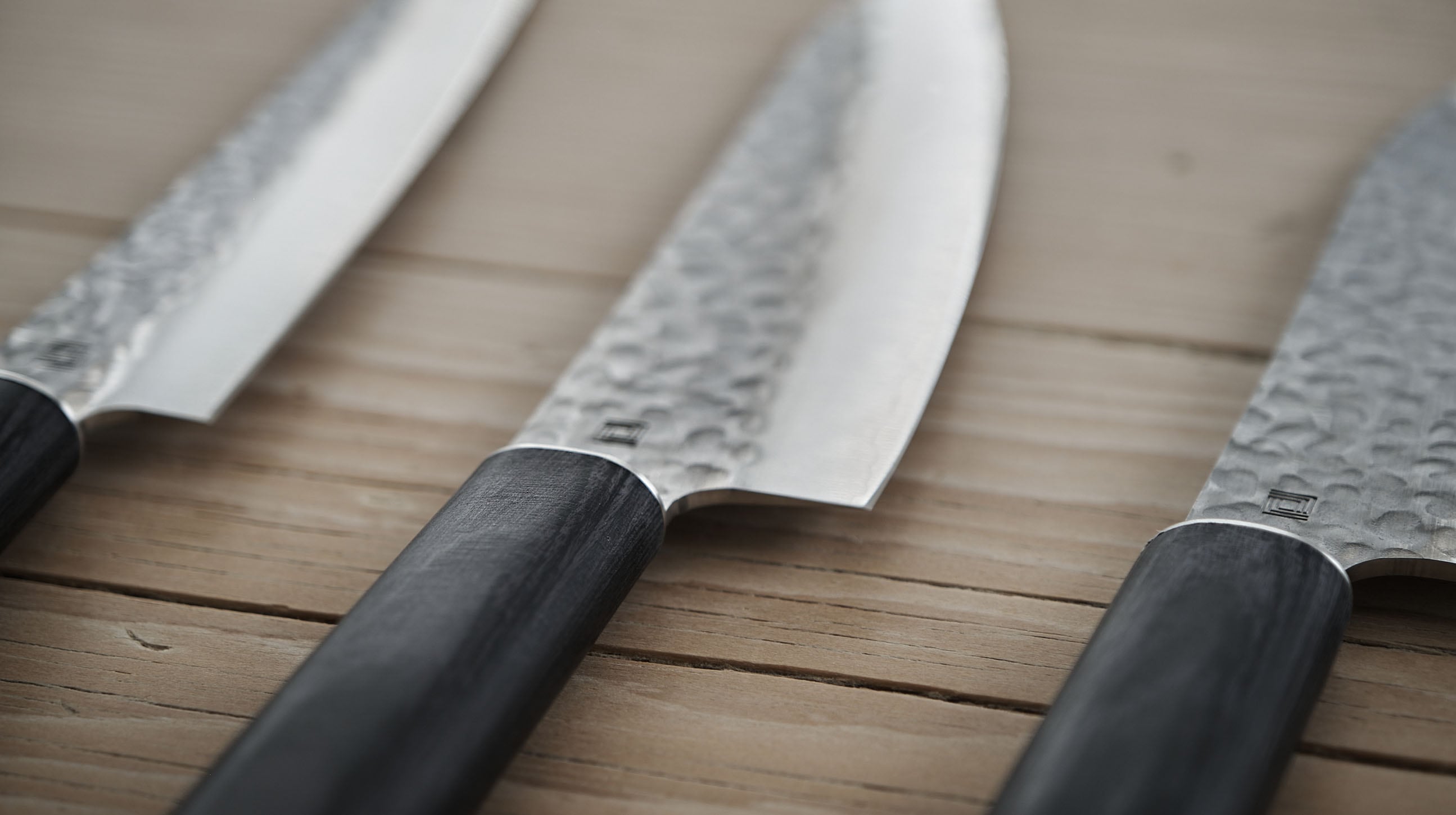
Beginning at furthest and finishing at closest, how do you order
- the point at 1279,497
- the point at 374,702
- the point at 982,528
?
1. the point at 982,528
2. the point at 1279,497
3. the point at 374,702

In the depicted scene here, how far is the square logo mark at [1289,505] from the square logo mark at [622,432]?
0.31 m

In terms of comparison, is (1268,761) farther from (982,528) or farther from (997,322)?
(997,322)

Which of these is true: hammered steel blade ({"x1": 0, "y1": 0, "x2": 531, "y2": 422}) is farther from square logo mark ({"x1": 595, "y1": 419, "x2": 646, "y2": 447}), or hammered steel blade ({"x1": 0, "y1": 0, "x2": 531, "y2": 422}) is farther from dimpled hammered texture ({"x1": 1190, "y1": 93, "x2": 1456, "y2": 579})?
dimpled hammered texture ({"x1": 1190, "y1": 93, "x2": 1456, "y2": 579})

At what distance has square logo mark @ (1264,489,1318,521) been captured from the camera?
0.49m

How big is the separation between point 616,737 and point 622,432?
0.53 ft

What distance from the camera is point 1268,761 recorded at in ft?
1.34

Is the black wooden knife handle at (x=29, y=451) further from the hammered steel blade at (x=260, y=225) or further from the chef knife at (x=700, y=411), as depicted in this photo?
the chef knife at (x=700, y=411)

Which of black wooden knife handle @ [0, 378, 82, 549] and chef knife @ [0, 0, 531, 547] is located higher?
chef knife @ [0, 0, 531, 547]

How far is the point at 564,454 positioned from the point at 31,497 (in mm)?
281

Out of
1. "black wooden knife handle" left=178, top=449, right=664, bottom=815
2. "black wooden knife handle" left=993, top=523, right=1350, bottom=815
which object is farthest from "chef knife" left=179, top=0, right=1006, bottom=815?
"black wooden knife handle" left=993, top=523, right=1350, bottom=815

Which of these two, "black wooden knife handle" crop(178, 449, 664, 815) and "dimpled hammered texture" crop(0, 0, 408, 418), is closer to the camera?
"black wooden knife handle" crop(178, 449, 664, 815)

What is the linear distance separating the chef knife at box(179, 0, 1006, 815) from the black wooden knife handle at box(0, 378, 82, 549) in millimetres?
224

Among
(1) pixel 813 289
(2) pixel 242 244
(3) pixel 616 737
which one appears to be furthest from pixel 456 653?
(2) pixel 242 244

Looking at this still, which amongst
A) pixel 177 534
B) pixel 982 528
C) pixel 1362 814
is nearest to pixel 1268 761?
pixel 1362 814
